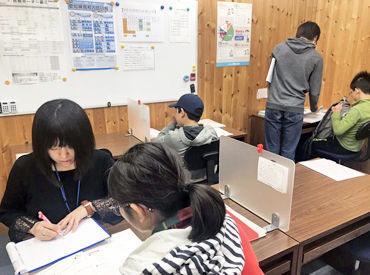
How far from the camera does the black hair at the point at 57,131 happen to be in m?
1.21

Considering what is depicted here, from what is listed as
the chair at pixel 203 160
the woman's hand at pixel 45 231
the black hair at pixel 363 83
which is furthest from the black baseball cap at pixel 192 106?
the black hair at pixel 363 83

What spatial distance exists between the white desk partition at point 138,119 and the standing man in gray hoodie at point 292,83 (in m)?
1.34

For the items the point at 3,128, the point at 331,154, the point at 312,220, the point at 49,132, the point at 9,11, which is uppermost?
the point at 9,11

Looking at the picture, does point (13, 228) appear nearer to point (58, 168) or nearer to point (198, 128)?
point (58, 168)

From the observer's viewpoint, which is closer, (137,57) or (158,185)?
(158,185)

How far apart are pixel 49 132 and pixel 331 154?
106 inches

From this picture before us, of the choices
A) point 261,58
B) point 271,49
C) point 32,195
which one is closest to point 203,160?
point 32,195

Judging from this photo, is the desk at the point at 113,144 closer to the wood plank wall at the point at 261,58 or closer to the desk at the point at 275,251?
the wood plank wall at the point at 261,58

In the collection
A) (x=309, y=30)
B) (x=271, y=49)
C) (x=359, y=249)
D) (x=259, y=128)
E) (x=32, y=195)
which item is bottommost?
(x=359, y=249)

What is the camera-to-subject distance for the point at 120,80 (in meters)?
2.85

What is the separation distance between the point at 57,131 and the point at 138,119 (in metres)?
1.45

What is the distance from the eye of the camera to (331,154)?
3.03 metres

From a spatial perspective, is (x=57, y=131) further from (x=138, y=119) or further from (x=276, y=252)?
(x=138, y=119)

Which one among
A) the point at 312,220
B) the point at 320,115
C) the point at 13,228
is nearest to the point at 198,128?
the point at 312,220
